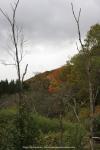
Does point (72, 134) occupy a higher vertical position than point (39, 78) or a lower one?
lower

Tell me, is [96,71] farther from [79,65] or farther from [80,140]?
[80,140]

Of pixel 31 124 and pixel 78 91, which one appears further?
pixel 78 91

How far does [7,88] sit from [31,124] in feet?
133

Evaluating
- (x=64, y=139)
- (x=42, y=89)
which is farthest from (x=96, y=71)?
(x=64, y=139)

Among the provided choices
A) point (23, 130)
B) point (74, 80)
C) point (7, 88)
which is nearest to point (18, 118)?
point (23, 130)

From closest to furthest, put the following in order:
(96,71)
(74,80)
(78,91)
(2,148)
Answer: (2,148) < (96,71) < (78,91) < (74,80)

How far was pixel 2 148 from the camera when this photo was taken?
12.4 meters

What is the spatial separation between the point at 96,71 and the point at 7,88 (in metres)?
17.3

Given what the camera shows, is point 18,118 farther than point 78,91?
No

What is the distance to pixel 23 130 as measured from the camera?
1252 centimetres

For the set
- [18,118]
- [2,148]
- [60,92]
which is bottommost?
[2,148]

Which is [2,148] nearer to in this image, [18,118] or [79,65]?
[18,118]

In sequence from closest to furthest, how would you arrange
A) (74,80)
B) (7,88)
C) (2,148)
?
1. (2,148)
2. (74,80)
3. (7,88)

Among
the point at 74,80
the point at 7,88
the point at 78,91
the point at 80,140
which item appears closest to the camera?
the point at 80,140
